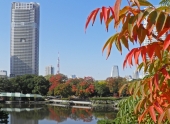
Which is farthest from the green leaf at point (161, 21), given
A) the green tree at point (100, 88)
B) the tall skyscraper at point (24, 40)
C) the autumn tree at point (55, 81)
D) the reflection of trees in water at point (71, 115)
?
the tall skyscraper at point (24, 40)

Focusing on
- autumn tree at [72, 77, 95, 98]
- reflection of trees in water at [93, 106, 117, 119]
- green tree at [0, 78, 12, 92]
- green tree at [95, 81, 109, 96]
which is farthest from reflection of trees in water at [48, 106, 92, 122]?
green tree at [0, 78, 12, 92]

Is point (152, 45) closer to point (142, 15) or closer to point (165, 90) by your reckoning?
point (142, 15)

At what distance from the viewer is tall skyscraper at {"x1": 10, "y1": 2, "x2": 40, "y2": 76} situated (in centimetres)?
6397

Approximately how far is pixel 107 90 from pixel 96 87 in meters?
1.64

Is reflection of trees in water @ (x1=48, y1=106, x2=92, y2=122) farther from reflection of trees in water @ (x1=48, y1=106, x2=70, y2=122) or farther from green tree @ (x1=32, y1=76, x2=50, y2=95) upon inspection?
green tree @ (x1=32, y1=76, x2=50, y2=95)

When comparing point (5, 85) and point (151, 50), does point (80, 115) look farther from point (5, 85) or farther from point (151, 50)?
point (151, 50)

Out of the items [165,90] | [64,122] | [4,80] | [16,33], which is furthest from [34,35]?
[165,90]

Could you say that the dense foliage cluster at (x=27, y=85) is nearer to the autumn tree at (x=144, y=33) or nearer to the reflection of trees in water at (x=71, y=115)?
the reflection of trees in water at (x=71, y=115)

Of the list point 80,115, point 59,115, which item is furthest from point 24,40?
point 80,115

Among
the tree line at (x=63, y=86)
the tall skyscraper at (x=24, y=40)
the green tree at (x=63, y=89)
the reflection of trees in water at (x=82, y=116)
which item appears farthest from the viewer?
the tall skyscraper at (x=24, y=40)

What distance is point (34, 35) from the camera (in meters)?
65.4

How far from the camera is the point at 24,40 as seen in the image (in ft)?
213

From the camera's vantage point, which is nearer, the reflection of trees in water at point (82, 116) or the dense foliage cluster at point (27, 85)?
the reflection of trees in water at point (82, 116)

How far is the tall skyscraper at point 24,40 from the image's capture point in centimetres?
6397
